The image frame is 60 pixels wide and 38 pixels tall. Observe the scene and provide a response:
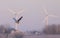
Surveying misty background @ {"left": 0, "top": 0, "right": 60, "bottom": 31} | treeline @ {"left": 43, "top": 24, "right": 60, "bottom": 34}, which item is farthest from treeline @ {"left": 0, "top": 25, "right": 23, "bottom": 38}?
treeline @ {"left": 43, "top": 24, "right": 60, "bottom": 34}

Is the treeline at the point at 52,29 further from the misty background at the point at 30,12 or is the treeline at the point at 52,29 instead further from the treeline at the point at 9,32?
the treeline at the point at 9,32

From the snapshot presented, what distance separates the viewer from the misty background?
13.2ft

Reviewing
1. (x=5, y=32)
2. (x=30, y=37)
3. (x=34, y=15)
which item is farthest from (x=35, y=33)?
(x=5, y=32)

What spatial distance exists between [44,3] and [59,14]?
1.38ft

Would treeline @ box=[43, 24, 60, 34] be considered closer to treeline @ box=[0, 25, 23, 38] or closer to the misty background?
the misty background

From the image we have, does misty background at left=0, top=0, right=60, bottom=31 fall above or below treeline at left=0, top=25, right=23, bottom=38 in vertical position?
above

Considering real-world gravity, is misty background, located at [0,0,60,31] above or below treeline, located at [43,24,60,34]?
above

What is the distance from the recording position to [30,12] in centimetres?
404

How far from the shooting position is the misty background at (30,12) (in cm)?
401

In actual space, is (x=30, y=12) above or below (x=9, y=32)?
above

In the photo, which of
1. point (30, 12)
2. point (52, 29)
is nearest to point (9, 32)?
point (30, 12)

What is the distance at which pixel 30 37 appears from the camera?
3971 mm

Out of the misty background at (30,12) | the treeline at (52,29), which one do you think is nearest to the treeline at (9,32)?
the misty background at (30,12)

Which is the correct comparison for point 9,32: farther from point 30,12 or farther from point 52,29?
point 52,29
